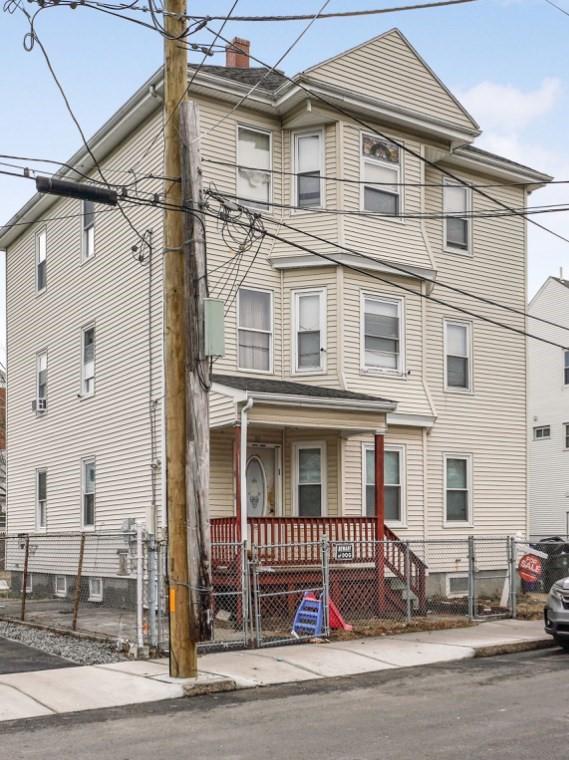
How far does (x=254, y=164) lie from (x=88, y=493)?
8636 millimetres

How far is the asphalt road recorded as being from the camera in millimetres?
7859

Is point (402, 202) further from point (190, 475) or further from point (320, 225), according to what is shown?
point (190, 475)

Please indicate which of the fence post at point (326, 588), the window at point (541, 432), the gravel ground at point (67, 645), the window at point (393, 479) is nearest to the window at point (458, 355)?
the window at point (393, 479)

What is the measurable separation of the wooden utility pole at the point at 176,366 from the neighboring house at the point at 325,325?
5067 millimetres

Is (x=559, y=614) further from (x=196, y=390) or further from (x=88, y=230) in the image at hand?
(x=88, y=230)

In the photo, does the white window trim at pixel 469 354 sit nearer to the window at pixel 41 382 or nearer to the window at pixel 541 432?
the window at pixel 41 382

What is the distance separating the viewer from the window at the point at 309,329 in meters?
19.8

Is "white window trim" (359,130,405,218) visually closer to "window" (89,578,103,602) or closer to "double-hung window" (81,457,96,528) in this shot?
"double-hung window" (81,457,96,528)

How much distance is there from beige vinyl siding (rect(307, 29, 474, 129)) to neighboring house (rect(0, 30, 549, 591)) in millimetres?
40

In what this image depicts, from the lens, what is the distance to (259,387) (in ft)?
55.4

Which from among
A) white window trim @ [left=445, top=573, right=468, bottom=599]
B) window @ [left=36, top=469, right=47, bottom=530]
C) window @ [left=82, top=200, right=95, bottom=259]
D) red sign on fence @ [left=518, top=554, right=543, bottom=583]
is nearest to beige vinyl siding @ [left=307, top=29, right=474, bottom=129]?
window @ [left=82, top=200, right=95, bottom=259]

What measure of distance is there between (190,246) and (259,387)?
19.1 feet

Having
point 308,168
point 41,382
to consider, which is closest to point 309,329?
point 308,168

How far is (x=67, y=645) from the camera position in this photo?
1413 cm
